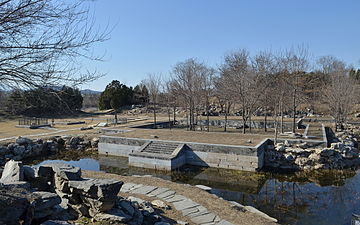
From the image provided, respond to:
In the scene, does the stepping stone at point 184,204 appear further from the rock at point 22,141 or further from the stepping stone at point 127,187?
the rock at point 22,141

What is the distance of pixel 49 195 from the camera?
5215 mm

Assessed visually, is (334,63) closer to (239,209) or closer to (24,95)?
(239,209)

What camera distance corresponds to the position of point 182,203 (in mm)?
7906

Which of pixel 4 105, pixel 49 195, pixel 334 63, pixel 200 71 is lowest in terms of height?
pixel 49 195

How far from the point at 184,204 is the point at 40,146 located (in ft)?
50.1

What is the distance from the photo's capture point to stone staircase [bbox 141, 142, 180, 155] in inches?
621

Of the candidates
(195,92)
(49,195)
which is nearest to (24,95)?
(49,195)

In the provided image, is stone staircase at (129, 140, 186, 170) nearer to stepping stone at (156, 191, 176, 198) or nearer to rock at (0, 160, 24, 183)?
stepping stone at (156, 191, 176, 198)

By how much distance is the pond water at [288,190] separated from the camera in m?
8.88

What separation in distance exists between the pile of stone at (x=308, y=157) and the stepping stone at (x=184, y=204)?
8574mm

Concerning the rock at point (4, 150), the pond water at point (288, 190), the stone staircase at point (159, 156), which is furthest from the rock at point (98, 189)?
the rock at point (4, 150)

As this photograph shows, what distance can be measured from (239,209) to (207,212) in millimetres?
1068

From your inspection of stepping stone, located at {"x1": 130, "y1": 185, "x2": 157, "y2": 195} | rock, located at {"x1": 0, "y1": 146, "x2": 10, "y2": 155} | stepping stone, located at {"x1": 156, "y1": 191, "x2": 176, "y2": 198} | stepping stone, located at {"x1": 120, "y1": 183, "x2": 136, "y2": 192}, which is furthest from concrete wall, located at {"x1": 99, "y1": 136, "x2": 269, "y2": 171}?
rock, located at {"x1": 0, "y1": 146, "x2": 10, "y2": 155}

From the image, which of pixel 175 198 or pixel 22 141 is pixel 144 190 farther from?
pixel 22 141
